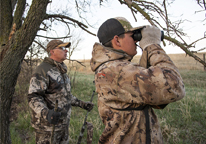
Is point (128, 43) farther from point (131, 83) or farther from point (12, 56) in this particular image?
point (12, 56)

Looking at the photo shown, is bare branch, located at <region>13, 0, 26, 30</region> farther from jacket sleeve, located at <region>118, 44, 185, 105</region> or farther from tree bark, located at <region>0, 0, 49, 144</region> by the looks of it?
jacket sleeve, located at <region>118, 44, 185, 105</region>

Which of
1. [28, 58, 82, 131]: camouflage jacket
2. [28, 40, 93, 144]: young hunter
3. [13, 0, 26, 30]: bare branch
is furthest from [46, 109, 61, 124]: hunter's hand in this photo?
[13, 0, 26, 30]: bare branch

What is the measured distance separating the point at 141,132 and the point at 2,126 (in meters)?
2.27

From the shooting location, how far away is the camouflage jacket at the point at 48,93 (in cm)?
231

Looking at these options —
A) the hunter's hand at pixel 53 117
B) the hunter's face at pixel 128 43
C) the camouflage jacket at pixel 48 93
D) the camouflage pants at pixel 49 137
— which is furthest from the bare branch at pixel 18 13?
the hunter's face at pixel 128 43

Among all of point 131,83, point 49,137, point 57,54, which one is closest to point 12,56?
point 57,54

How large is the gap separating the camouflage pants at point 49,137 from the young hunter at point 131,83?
4.71 feet

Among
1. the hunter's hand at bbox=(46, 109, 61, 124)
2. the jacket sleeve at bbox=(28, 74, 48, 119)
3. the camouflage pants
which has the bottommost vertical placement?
the camouflage pants

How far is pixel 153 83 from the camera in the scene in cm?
112

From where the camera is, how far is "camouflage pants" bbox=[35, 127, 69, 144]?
248 centimetres

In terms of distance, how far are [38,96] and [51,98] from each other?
0.24 m

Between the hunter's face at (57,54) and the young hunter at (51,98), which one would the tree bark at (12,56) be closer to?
the young hunter at (51,98)

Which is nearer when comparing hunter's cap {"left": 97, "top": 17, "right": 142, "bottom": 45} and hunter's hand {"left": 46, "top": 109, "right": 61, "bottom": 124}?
hunter's cap {"left": 97, "top": 17, "right": 142, "bottom": 45}

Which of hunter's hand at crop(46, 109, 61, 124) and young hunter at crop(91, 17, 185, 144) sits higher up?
young hunter at crop(91, 17, 185, 144)
